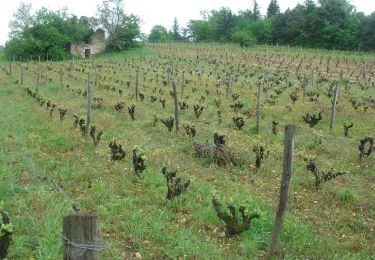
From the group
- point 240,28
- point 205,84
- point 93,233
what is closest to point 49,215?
point 93,233

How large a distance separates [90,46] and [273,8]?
46.9 metres

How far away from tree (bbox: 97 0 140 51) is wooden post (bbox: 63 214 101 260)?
171 ft

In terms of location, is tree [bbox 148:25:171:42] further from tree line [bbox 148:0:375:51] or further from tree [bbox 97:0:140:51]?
tree [bbox 97:0:140:51]

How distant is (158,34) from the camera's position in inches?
4072

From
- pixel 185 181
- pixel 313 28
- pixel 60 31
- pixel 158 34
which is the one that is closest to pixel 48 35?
pixel 60 31

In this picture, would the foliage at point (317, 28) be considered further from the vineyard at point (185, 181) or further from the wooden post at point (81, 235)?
the wooden post at point (81, 235)

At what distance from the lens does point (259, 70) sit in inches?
1515

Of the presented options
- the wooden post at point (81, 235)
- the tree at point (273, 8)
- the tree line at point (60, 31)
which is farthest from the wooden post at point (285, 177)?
the tree at point (273, 8)

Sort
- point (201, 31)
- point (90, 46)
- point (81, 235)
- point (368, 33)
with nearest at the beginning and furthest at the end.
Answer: point (81, 235) < point (90, 46) < point (368, 33) < point (201, 31)

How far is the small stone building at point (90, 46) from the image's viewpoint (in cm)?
5262

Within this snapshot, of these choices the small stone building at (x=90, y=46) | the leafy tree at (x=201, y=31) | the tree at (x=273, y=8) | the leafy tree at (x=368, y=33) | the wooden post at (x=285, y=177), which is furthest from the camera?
the leafy tree at (x=201, y=31)

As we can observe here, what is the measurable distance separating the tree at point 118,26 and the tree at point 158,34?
4036 cm

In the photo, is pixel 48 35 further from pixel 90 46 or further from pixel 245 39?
pixel 245 39

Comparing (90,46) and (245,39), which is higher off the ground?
(245,39)
